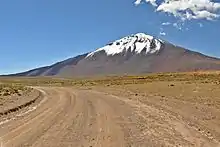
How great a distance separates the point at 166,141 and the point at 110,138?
1733mm

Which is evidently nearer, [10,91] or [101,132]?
[101,132]

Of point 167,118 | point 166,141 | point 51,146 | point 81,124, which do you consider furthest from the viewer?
point 167,118

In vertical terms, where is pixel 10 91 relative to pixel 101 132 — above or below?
above

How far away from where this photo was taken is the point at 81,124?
16.1 metres

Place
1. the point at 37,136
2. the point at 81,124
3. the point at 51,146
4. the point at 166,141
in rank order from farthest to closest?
1. the point at 81,124
2. the point at 37,136
3. the point at 166,141
4. the point at 51,146

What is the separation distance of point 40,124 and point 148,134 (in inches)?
189

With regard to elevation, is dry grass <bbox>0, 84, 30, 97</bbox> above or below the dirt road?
above

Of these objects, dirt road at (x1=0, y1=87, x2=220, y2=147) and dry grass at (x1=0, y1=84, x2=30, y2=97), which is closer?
dirt road at (x1=0, y1=87, x2=220, y2=147)

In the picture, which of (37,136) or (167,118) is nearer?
(37,136)

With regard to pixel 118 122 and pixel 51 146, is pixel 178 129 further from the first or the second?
pixel 51 146

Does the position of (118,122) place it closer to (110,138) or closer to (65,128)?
(65,128)

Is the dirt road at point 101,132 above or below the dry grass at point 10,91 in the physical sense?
below

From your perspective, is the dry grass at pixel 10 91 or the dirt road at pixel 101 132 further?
the dry grass at pixel 10 91

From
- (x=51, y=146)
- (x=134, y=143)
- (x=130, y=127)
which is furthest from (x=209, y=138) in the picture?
(x=51, y=146)
